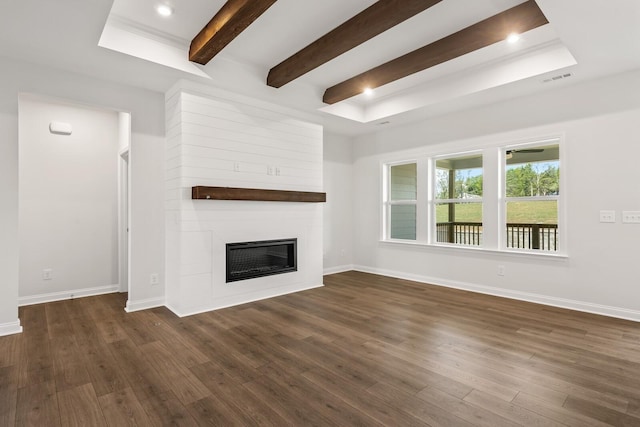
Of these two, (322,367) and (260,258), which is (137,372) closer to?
(322,367)

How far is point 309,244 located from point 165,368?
279cm

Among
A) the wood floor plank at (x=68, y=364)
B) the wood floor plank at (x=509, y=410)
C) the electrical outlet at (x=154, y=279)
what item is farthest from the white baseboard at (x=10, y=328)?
the wood floor plank at (x=509, y=410)

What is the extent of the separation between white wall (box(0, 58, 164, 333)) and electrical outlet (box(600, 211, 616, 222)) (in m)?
5.14

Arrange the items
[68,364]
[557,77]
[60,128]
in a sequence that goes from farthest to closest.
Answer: [60,128], [557,77], [68,364]

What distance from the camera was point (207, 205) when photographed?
3.83 m

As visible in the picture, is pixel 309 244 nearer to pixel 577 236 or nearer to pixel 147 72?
pixel 147 72

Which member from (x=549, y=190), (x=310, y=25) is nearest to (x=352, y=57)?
(x=310, y=25)

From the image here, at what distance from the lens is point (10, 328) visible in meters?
3.09

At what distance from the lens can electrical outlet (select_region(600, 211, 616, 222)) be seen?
11.8 ft

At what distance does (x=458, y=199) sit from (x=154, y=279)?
441cm

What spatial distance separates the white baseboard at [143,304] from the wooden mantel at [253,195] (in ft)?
4.60

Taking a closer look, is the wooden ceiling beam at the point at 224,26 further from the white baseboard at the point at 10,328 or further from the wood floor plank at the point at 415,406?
the white baseboard at the point at 10,328

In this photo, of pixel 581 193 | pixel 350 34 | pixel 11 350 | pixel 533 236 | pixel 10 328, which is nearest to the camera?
pixel 11 350

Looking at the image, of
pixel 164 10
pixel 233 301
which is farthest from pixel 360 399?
pixel 164 10
